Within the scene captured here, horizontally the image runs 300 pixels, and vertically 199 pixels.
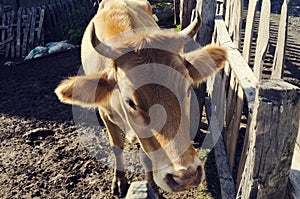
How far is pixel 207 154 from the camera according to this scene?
4.50 m

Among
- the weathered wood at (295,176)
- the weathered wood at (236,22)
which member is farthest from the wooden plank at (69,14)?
the weathered wood at (295,176)

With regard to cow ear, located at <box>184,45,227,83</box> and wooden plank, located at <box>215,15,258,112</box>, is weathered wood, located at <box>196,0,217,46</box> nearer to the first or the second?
wooden plank, located at <box>215,15,258,112</box>

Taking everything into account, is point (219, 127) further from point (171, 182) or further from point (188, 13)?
point (188, 13)

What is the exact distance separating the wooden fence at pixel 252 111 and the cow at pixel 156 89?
0.41 meters

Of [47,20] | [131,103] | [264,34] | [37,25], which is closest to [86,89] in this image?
[131,103]

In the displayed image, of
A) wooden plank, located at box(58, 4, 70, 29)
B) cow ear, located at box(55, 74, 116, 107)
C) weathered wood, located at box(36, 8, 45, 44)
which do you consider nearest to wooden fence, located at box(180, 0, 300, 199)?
cow ear, located at box(55, 74, 116, 107)

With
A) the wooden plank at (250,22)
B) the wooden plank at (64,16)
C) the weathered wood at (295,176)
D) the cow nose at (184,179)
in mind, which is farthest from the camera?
the wooden plank at (64,16)

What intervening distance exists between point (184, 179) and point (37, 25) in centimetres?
795

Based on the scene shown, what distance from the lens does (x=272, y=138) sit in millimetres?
1933

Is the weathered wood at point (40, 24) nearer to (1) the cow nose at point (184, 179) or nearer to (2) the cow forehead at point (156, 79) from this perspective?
(2) the cow forehead at point (156, 79)

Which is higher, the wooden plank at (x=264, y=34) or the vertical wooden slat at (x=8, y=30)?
the wooden plank at (x=264, y=34)

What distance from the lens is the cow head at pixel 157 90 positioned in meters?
2.48

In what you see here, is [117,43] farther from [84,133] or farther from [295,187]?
[84,133]

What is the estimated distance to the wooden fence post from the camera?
1.84 metres
